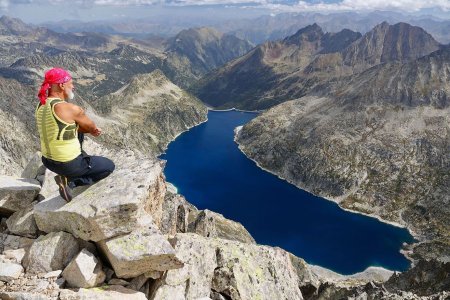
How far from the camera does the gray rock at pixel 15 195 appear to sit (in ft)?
72.9

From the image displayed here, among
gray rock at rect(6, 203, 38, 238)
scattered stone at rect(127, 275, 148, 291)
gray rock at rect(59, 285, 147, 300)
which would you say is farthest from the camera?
gray rock at rect(6, 203, 38, 238)

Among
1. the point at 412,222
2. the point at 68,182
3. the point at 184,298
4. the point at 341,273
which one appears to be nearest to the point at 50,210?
the point at 68,182

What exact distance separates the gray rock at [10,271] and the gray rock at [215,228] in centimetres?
3307

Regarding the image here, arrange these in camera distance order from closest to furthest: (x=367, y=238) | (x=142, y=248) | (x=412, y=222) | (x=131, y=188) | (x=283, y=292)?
1. (x=142, y=248)
2. (x=131, y=188)
3. (x=283, y=292)
4. (x=367, y=238)
5. (x=412, y=222)

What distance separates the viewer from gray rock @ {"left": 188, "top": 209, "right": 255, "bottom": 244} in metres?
53.0

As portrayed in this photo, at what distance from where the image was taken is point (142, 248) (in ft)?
61.7

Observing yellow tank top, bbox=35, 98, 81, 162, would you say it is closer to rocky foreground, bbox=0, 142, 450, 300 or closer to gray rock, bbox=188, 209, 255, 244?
rocky foreground, bbox=0, 142, 450, 300

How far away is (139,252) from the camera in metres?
18.6

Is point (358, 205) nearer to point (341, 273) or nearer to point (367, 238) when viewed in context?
point (367, 238)

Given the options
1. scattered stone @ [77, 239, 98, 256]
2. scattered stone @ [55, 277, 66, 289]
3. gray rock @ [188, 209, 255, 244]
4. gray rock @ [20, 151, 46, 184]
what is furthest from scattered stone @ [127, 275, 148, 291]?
Result: gray rock @ [188, 209, 255, 244]

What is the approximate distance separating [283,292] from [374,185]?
174m

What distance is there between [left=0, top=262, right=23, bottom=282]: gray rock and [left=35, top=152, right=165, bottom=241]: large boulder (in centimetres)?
245

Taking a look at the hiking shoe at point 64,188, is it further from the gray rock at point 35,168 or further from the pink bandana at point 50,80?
the gray rock at point 35,168

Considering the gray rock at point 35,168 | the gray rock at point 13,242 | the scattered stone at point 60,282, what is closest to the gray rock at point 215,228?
the gray rock at point 35,168
